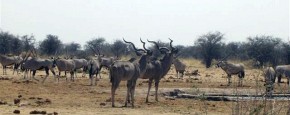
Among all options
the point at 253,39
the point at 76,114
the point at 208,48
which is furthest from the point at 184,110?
the point at 253,39

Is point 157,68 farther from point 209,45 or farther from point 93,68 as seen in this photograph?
point 209,45

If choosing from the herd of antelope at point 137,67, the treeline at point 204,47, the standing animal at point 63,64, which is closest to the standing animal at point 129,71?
the herd of antelope at point 137,67

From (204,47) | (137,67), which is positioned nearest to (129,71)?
(137,67)

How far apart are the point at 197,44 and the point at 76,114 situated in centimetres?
5531

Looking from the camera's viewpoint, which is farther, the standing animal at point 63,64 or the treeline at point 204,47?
the treeline at point 204,47

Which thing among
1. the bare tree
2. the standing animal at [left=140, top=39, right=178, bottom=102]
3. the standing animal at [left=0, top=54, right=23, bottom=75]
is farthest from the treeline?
the standing animal at [left=140, top=39, right=178, bottom=102]

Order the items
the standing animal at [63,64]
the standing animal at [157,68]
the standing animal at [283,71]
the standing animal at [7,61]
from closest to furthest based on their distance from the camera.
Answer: the standing animal at [157,68]
the standing animal at [63,64]
the standing animal at [283,71]
the standing animal at [7,61]

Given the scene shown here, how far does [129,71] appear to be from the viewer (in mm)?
18281

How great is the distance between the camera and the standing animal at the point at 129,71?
1778 cm

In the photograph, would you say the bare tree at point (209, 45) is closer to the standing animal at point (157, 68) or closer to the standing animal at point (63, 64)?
the standing animal at point (63, 64)

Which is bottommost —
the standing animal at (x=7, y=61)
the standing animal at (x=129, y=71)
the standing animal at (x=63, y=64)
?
the standing animal at (x=129, y=71)

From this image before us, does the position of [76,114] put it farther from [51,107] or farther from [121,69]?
[121,69]

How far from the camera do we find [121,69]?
17.9 m

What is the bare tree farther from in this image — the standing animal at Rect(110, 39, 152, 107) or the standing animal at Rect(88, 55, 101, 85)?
the standing animal at Rect(110, 39, 152, 107)
